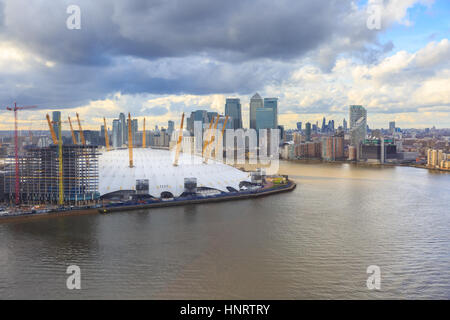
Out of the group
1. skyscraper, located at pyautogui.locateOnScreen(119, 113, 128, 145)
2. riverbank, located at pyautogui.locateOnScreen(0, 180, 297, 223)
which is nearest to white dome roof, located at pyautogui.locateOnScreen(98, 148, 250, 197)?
riverbank, located at pyautogui.locateOnScreen(0, 180, 297, 223)

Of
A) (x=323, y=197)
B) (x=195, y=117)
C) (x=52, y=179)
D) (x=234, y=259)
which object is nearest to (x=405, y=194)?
(x=323, y=197)

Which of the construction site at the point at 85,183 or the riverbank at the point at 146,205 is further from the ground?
the construction site at the point at 85,183

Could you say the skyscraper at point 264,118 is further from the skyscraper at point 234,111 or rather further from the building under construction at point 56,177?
the building under construction at point 56,177

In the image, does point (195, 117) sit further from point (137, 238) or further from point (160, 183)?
point (137, 238)

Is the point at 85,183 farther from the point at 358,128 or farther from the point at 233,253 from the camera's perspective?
the point at 358,128

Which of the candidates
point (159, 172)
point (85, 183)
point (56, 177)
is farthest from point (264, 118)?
point (56, 177)

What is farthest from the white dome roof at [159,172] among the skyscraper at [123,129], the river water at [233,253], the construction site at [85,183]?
the skyscraper at [123,129]
